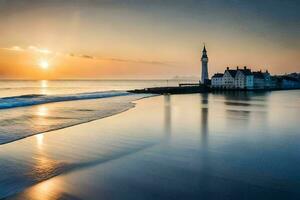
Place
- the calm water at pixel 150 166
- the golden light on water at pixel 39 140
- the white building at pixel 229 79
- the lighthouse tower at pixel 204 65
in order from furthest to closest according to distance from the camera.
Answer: the lighthouse tower at pixel 204 65 < the white building at pixel 229 79 < the golden light on water at pixel 39 140 < the calm water at pixel 150 166

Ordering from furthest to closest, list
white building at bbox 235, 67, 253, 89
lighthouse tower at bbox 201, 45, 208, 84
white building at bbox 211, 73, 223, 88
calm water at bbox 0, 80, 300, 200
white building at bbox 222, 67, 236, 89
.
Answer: white building at bbox 211, 73, 223, 88 < lighthouse tower at bbox 201, 45, 208, 84 < white building at bbox 222, 67, 236, 89 < white building at bbox 235, 67, 253, 89 < calm water at bbox 0, 80, 300, 200

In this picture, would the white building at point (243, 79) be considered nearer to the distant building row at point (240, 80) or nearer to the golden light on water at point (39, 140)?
the distant building row at point (240, 80)

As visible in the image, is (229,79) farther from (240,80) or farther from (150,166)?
(150,166)

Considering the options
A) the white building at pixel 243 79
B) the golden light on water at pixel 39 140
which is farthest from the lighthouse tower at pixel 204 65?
the golden light on water at pixel 39 140

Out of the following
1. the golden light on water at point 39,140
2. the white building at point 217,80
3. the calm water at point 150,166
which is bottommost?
the calm water at point 150,166

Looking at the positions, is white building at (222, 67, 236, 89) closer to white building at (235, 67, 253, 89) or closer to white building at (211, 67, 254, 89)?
white building at (211, 67, 254, 89)

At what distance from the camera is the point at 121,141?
1143 cm

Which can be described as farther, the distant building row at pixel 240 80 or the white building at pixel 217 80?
the white building at pixel 217 80

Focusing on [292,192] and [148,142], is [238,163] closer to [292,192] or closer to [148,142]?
[292,192]

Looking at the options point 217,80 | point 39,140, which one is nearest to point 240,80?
point 217,80

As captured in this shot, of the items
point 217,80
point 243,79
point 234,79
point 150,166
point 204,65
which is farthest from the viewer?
point 217,80

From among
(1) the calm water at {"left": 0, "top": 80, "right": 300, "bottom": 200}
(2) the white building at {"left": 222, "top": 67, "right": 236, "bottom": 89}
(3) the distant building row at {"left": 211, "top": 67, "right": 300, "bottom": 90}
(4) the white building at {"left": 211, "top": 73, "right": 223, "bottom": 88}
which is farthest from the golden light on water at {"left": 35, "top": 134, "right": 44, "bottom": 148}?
(4) the white building at {"left": 211, "top": 73, "right": 223, "bottom": 88}

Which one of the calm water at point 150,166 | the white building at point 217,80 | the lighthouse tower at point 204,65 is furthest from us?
the white building at point 217,80

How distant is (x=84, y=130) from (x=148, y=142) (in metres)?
4.06
